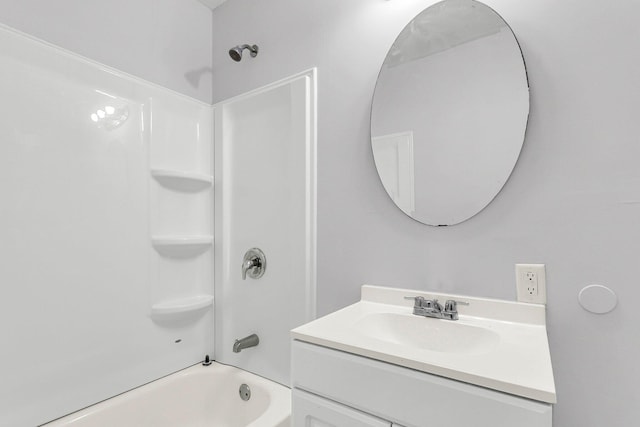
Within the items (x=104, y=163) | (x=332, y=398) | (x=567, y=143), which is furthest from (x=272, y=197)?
(x=567, y=143)

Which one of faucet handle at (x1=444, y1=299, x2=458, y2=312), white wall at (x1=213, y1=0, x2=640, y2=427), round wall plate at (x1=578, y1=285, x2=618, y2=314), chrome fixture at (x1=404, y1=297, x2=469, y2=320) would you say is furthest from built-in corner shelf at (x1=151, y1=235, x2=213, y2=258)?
round wall plate at (x1=578, y1=285, x2=618, y2=314)

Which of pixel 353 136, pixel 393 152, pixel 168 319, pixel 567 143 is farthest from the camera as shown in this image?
pixel 168 319

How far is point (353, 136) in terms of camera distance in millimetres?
1455

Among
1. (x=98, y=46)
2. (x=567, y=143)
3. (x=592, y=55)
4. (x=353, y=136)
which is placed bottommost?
(x=567, y=143)

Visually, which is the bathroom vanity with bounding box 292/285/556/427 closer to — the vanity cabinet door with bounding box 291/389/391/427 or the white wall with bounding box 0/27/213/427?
the vanity cabinet door with bounding box 291/389/391/427

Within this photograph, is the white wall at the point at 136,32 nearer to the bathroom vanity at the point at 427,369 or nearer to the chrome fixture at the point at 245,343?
the chrome fixture at the point at 245,343

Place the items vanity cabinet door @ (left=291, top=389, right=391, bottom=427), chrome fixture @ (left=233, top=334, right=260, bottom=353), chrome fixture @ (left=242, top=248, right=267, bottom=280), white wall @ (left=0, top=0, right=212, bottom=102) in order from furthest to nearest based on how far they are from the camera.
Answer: chrome fixture @ (left=242, top=248, right=267, bottom=280)
chrome fixture @ (left=233, top=334, right=260, bottom=353)
white wall @ (left=0, top=0, right=212, bottom=102)
vanity cabinet door @ (left=291, top=389, right=391, bottom=427)

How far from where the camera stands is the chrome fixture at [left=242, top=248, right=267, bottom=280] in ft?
5.74

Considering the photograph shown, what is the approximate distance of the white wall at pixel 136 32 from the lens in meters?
1.35

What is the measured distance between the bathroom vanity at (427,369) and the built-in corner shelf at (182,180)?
1108 mm

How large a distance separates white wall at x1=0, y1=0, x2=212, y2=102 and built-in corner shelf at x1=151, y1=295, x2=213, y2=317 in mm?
1157

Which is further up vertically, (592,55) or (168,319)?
(592,55)

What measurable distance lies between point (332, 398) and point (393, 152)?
2.97ft

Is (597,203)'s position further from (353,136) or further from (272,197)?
(272,197)
